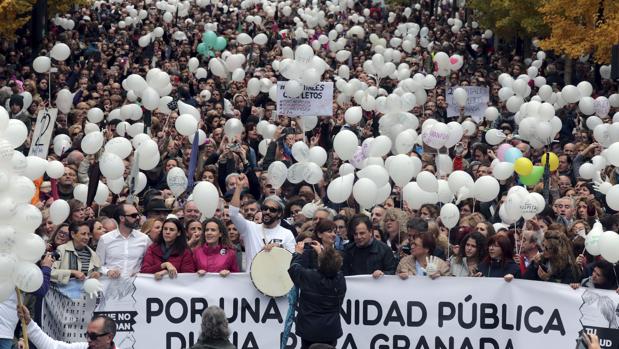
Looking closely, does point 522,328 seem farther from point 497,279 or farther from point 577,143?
point 577,143

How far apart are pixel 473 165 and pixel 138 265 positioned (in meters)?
6.42

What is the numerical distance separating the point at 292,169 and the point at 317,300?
5460mm

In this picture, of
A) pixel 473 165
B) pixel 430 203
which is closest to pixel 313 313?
pixel 430 203

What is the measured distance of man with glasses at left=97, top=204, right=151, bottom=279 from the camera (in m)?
13.1

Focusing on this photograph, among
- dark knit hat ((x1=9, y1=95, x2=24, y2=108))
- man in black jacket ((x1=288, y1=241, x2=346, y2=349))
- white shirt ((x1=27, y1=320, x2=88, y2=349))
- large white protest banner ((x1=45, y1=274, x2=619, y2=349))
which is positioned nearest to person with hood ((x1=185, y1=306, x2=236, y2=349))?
white shirt ((x1=27, y1=320, x2=88, y2=349))

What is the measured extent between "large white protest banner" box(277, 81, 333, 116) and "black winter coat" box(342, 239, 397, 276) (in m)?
6.93

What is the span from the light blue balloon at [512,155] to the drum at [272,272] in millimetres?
5898

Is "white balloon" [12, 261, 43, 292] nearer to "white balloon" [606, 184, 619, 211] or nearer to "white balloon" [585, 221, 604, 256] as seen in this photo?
"white balloon" [585, 221, 604, 256]

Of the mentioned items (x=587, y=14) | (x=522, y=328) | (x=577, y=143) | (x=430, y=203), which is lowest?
(x=522, y=328)

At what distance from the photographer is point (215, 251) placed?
43.3ft

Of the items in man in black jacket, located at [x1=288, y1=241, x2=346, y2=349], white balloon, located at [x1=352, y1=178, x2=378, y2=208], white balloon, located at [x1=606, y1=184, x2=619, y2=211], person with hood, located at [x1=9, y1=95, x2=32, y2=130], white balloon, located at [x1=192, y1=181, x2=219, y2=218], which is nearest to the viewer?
man in black jacket, located at [x1=288, y1=241, x2=346, y2=349]

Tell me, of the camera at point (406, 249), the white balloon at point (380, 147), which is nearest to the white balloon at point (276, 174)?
the white balloon at point (380, 147)

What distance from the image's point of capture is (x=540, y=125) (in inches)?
789

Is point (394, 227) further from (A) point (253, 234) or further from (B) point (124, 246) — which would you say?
(B) point (124, 246)
